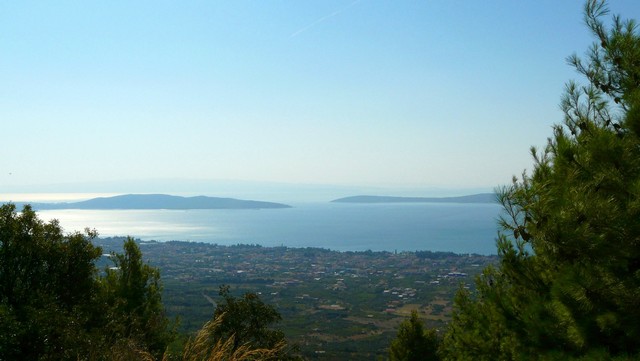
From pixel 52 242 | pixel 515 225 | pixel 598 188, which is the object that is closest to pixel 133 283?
pixel 52 242

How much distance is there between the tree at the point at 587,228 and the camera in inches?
163

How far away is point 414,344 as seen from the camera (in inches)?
546

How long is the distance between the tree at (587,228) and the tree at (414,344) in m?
8.63

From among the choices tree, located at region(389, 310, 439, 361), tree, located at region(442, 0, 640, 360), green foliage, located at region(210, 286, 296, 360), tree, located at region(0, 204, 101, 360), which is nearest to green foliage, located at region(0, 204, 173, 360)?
tree, located at region(0, 204, 101, 360)

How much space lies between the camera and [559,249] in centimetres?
453

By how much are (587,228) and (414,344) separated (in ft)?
35.1

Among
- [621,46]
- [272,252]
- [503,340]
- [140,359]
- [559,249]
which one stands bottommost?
[272,252]

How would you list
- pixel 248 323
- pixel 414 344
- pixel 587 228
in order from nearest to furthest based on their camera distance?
pixel 587 228 → pixel 248 323 → pixel 414 344

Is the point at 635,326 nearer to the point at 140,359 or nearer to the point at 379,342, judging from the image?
the point at 140,359

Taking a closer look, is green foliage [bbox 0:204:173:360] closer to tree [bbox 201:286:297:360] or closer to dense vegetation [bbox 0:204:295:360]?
dense vegetation [bbox 0:204:295:360]

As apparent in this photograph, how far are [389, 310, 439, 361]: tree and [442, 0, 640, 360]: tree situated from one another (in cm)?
863

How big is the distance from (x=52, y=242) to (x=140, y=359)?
5587mm

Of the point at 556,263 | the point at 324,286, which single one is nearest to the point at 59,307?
the point at 556,263

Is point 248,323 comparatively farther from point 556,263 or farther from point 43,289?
point 556,263
